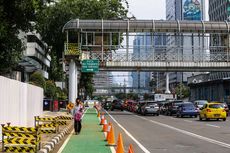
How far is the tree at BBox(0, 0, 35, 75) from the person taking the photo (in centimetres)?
2171

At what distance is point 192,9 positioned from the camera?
189125 millimetres

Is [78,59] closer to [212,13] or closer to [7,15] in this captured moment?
[7,15]

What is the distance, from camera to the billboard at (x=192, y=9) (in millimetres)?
187000

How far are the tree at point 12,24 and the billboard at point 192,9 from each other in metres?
167

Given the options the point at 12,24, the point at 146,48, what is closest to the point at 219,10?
the point at 146,48

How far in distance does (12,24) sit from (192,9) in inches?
6733

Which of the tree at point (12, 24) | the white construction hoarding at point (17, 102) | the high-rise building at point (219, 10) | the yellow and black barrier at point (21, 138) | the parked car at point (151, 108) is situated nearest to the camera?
the yellow and black barrier at point (21, 138)

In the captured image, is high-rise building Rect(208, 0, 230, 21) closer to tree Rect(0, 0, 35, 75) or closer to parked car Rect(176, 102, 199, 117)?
parked car Rect(176, 102, 199, 117)

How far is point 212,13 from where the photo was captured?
5655 inches

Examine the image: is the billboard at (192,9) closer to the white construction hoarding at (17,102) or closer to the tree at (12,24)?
the white construction hoarding at (17,102)

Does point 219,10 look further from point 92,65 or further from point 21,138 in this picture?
point 21,138

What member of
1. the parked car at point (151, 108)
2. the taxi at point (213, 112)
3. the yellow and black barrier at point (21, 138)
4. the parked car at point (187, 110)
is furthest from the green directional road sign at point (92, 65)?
the yellow and black barrier at point (21, 138)

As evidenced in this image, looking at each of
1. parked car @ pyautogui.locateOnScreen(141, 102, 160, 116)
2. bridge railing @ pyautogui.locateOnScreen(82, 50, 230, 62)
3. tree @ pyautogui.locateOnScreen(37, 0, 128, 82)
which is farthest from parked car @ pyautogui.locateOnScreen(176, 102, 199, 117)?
tree @ pyautogui.locateOnScreen(37, 0, 128, 82)

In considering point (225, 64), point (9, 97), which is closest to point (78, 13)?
point (225, 64)
